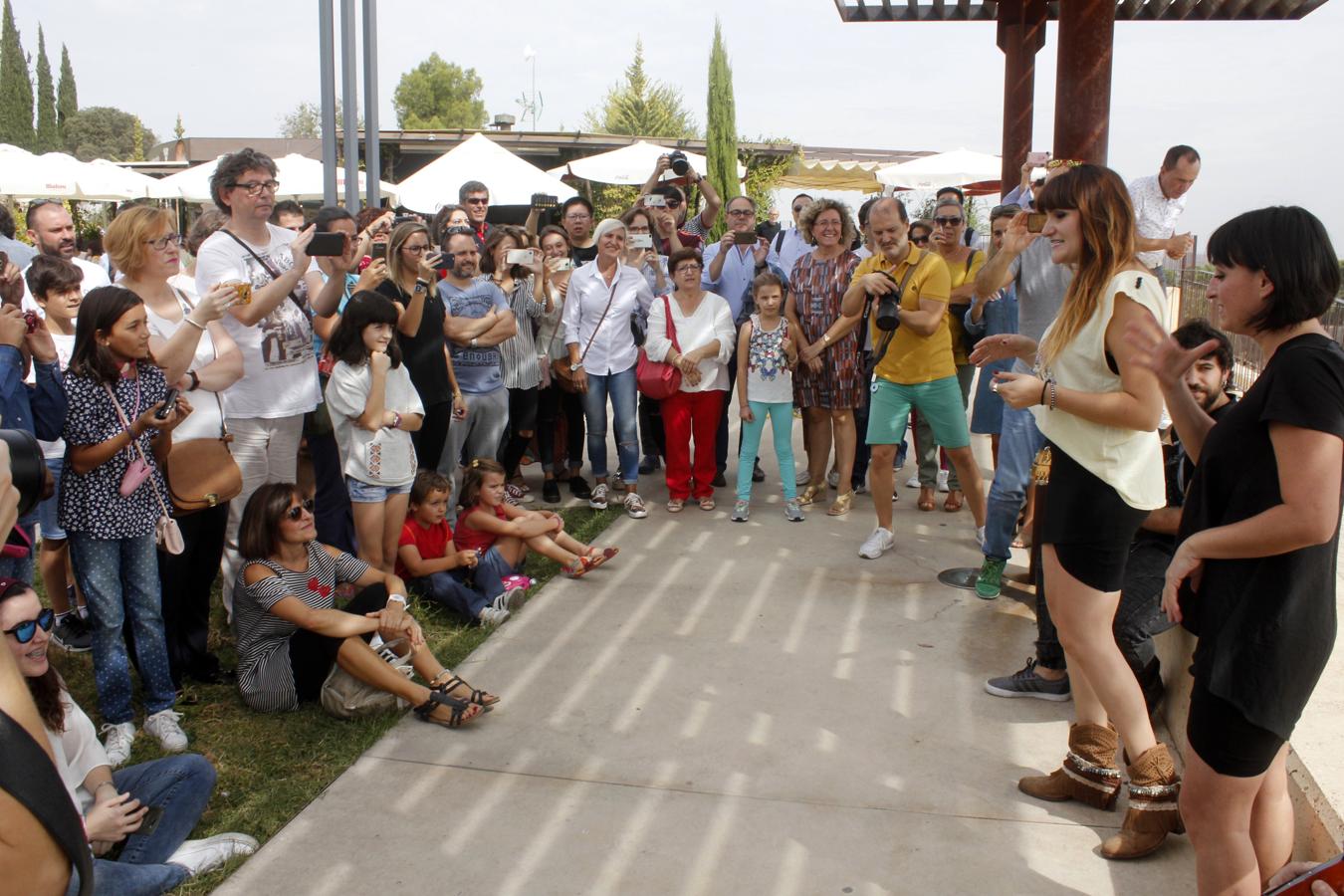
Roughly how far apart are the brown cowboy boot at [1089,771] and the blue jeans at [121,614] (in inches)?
121

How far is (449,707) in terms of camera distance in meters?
3.95

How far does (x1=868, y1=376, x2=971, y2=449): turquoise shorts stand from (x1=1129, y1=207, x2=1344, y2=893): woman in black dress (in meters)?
3.35

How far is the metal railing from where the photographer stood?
730cm

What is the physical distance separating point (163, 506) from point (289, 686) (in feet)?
2.67

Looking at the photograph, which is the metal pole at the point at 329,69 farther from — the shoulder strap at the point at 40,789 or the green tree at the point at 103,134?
the green tree at the point at 103,134

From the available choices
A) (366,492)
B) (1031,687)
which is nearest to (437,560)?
(366,492)

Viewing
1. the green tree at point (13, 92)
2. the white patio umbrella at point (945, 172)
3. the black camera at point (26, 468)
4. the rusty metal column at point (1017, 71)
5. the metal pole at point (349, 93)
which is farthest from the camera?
the green tree at point (13, 92)

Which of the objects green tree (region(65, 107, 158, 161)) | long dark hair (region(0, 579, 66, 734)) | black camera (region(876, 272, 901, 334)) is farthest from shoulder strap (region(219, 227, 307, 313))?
green tree (region(65, 107, 158, 161))

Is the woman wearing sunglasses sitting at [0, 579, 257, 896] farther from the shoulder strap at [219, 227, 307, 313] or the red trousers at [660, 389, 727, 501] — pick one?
the red trousers at [660, 389, 727, 501]

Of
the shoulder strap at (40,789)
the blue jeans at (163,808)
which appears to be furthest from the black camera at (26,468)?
the blue jeans at (163,808)

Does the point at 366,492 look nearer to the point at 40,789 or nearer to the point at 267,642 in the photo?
the point at 267,642

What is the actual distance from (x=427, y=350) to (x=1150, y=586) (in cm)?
361

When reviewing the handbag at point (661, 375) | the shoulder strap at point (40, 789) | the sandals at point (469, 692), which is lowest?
the sandals at point (469, 692)

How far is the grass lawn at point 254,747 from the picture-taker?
3350 mm
